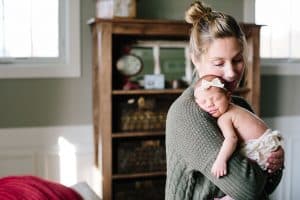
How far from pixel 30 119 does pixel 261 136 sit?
2.24m

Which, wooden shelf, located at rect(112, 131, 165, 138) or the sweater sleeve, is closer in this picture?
the sweater sleeve

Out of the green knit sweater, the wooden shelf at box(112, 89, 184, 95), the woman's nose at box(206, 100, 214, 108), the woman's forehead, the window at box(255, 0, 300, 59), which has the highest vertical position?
the window at box(255, 0, 300, 59)

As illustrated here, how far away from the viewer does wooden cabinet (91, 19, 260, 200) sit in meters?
2.89

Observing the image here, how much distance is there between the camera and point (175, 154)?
50.9 inches

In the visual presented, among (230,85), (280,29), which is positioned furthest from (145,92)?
(230,85)

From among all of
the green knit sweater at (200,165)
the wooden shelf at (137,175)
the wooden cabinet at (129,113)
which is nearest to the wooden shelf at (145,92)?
the wooden cabinet at (129,113)

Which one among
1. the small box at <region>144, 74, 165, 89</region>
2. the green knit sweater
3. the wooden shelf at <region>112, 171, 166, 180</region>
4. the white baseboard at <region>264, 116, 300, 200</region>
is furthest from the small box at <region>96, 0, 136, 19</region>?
the green knit sweater

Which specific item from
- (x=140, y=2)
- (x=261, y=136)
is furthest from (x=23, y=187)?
(x=140, y=2)

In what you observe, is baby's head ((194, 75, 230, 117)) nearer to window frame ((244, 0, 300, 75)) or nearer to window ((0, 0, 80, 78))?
Result: window ((0, 0, 80, 78))

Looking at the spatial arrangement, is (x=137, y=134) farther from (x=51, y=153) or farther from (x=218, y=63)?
(x=218, y=63)

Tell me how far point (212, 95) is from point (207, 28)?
7.5 inches

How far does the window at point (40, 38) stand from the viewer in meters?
3.16

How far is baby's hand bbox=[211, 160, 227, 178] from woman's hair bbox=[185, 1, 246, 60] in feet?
1.03

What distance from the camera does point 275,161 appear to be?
4.15 ft
